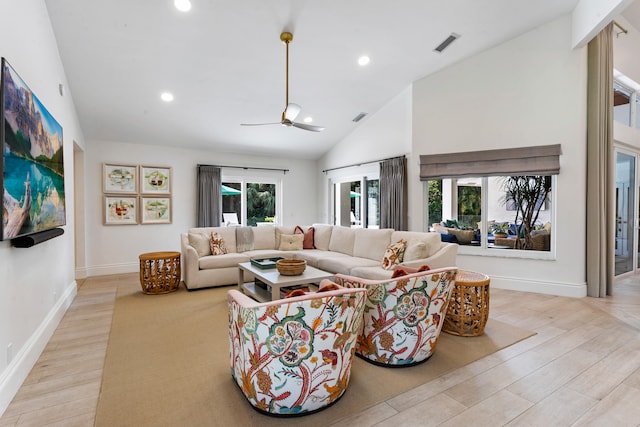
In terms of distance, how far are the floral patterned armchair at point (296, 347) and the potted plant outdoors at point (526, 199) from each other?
3980 mm

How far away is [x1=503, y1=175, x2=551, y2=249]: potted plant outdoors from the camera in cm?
467

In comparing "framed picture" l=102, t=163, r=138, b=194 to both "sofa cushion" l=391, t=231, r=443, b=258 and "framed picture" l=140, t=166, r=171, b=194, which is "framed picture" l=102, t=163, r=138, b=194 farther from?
"sofa cushion" l=391, t=231, r=443, b=258

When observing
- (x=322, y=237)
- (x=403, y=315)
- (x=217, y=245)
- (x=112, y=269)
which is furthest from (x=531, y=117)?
(x=112, y=269)

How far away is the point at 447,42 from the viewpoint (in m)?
4.45

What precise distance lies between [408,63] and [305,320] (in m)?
4.46

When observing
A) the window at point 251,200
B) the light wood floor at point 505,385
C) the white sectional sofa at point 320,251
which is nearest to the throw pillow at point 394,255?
the white sectional sofa at point 320,251

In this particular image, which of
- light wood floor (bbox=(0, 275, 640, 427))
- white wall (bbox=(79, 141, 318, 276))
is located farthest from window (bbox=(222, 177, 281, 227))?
light wood floor (bbox=(0, 275, 640, 427))

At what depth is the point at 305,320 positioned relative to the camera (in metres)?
1.73

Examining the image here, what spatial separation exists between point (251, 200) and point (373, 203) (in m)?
2.82

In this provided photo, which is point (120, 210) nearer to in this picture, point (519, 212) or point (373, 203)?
point (373, 203)

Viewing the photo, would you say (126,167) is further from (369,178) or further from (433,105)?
(433,105)

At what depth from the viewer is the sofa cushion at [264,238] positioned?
19.1 ft

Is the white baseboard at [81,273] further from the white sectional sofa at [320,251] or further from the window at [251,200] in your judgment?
the window at [251,200]

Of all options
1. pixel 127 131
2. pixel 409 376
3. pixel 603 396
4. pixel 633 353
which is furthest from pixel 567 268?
pixel 127 131
